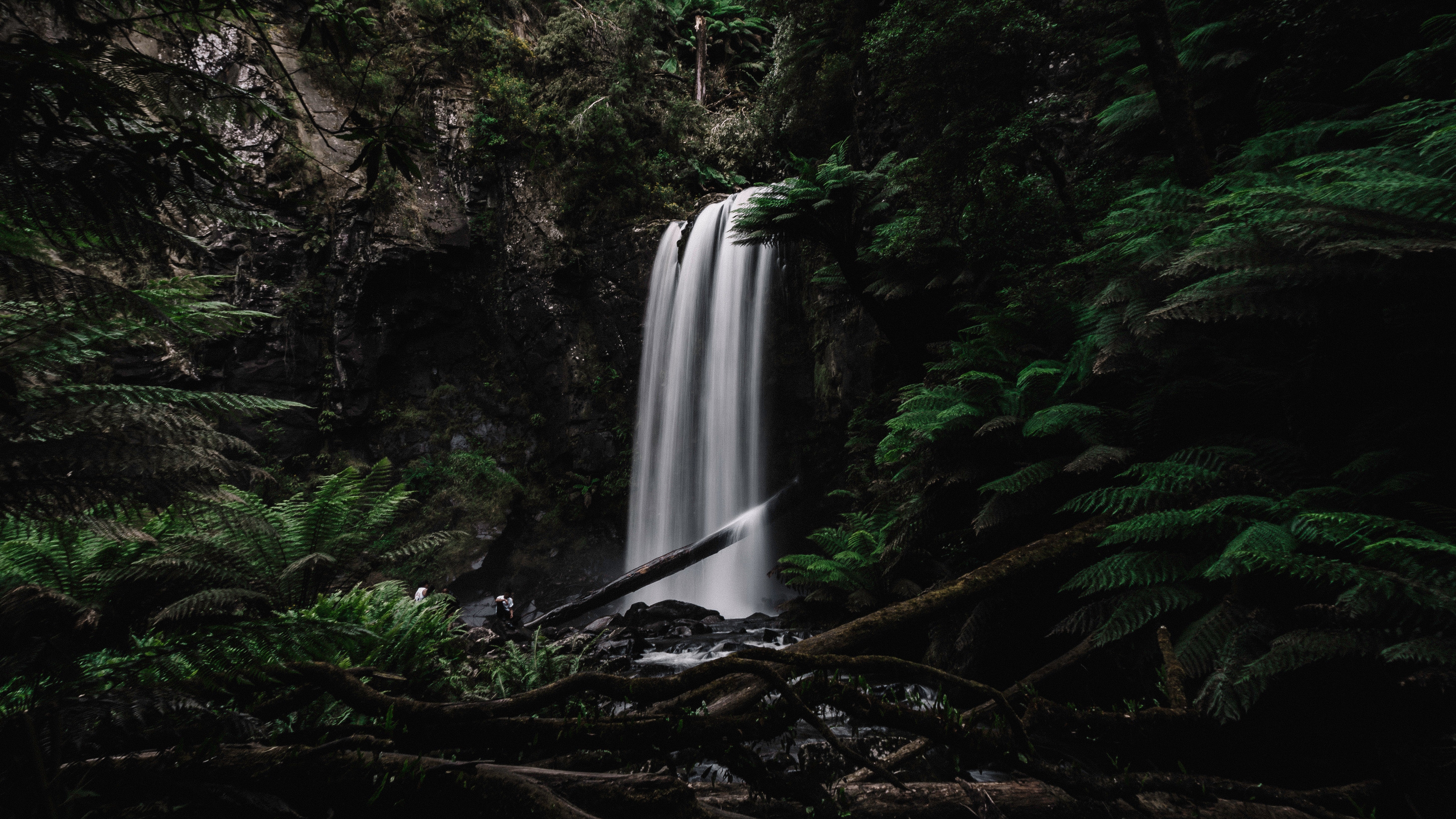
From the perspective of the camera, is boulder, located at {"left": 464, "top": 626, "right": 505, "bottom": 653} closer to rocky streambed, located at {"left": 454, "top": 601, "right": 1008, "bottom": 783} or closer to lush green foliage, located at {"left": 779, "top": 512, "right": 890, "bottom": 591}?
rocky streambed, located at {"left": 454, "top": 601, "right": 1008, "bottom": 783}

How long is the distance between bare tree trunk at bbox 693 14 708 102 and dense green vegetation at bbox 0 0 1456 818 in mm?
12048

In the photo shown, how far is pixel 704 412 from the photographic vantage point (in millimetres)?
11984

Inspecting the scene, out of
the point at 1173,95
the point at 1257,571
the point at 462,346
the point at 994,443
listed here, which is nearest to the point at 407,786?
the point at 1257,571

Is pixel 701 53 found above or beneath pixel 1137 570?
above

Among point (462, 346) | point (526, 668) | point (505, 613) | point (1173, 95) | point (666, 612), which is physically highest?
point (1173, 95)

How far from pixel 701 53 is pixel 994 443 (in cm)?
1703

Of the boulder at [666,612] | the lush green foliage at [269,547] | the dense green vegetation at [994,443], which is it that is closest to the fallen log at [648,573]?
the boulder at [666,612]

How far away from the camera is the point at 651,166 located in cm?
1366

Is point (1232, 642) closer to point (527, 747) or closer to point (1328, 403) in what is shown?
point (1328, 403)

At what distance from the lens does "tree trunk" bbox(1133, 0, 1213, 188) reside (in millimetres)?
3393

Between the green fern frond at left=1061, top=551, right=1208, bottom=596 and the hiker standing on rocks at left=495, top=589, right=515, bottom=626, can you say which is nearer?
the green fern frond at left=1061, top=551, right=1208, bottom=596

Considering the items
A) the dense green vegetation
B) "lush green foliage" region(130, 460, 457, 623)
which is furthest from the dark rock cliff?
"lush green foliage" region(130, 460, 457, 623)

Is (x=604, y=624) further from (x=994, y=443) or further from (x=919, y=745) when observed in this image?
(x=919, y=745)

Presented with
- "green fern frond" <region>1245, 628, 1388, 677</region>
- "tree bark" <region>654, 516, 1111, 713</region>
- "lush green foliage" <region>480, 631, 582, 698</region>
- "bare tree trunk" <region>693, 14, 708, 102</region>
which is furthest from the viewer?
"bare tree trunk" <region>693, 14, 708, 102</region>
